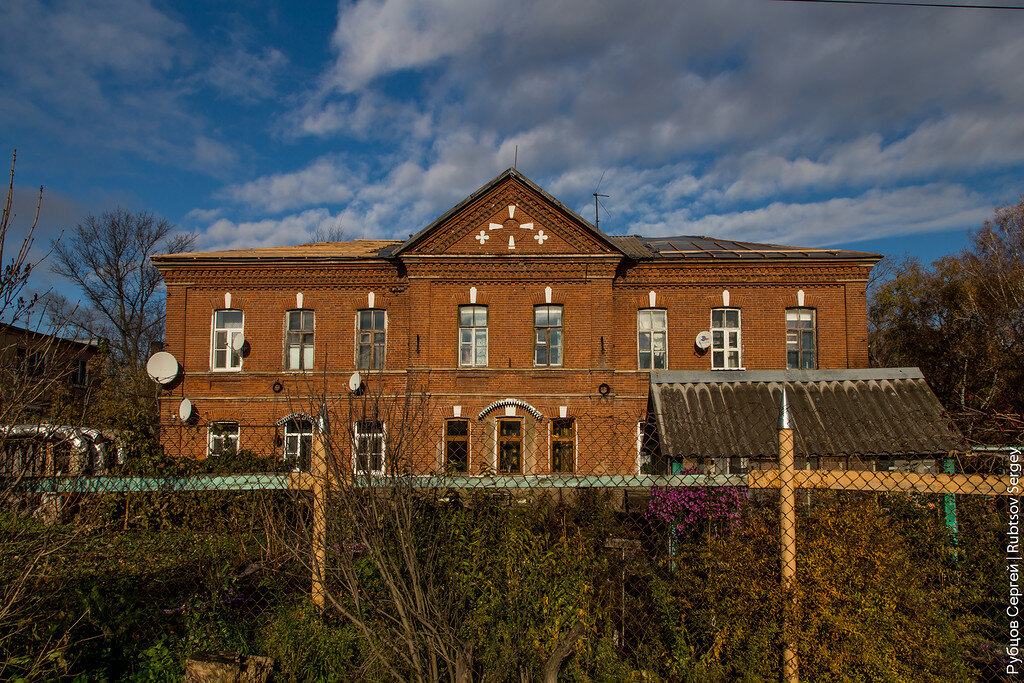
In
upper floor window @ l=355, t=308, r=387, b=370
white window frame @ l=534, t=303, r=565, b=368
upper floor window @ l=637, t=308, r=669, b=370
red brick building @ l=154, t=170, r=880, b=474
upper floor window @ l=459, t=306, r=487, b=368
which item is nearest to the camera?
red brick building @ l=154, t=170, r=880, b=474

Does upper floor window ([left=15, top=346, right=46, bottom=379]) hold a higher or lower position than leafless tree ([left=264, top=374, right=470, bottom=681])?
higher

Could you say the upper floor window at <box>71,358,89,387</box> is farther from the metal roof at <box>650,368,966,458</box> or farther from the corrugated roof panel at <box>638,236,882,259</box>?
the corrugated roof panel at <box>638,236,882,259</box>

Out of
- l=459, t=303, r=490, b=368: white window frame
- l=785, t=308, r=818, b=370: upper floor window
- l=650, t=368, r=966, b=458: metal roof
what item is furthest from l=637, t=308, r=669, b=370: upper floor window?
l=650, t=368, r=966, b=458: metal roof

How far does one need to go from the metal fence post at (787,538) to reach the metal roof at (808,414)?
13.3 feet

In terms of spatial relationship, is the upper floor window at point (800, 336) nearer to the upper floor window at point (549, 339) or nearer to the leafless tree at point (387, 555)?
the upper floor window at point (549, 339)

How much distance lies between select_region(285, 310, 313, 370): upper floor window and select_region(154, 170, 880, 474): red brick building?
4 cm

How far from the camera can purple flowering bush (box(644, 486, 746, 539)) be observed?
3938 mm

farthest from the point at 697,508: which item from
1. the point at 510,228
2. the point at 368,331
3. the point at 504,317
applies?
the point at 368,331

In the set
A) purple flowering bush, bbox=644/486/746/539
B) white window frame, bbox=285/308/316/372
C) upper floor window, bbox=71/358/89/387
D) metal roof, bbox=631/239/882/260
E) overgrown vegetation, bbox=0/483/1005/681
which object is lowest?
overgrown vegetation, bbox=0/483/1005/681

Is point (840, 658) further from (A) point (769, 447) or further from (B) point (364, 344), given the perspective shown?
(B) point (364, 344)

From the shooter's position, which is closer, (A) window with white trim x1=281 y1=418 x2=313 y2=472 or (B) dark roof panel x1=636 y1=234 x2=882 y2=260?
(A) window with white trim x1=281 y1=418 x2=313 y2=472

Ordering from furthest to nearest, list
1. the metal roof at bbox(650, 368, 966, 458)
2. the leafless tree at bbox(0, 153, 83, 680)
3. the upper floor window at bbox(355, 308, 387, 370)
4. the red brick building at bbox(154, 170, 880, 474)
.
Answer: the upper floor window at bbox(355, 308, 387, 370)
the red brick building at bbox(154, 170, 880, 474)
the metal roof at bbox(650, 368, 966, 458)
the leafless tree at bbox(0, 153, 83, 680)

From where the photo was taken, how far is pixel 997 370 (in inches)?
761

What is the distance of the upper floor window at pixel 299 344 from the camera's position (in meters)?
17.2
